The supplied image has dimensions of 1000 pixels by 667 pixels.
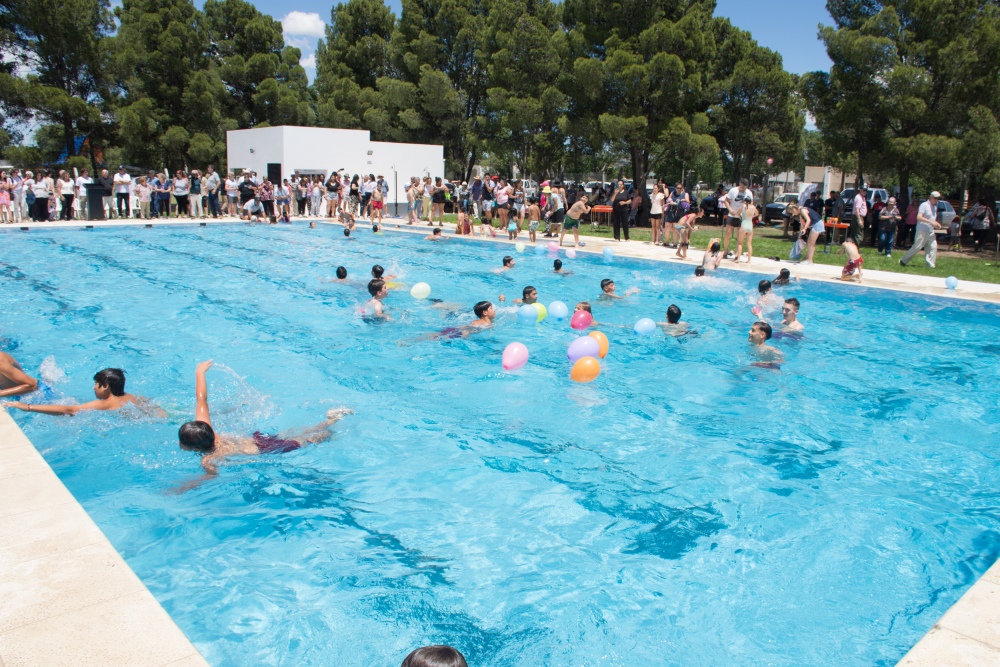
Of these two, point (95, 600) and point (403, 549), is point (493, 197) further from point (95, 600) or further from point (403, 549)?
point (95, 600)


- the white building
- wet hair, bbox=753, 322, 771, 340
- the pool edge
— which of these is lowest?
the pool edge

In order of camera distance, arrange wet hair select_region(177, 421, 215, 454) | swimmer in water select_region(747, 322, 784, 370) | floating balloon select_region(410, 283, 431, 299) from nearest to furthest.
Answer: wet hair select_region(177, 421, 215, 454) < swimmer in water select_region(747, 322, 784, 370) < floating balloon select_region(410, 283, 431, 299)

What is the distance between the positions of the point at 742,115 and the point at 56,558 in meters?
30.0

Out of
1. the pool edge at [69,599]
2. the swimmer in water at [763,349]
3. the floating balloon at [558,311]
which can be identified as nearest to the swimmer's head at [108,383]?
the pool edge at [69,599]

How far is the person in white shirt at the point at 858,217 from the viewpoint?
18.2m

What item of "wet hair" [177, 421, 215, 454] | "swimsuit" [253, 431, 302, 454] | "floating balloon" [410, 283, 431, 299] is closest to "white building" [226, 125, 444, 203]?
"floating balloon" [410, 283, 431, 299]

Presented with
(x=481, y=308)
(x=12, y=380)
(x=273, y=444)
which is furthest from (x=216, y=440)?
(x=481, y=308)

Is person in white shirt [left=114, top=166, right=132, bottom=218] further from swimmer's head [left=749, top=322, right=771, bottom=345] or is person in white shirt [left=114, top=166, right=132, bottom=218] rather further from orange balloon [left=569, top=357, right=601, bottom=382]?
swimmer's head [left=749, top=322, right=771, bottom=345]

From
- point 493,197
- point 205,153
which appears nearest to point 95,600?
point 493,197

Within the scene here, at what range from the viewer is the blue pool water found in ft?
13.7

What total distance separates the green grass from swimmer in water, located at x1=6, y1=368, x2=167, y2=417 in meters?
14.8

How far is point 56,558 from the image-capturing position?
363 centimetres

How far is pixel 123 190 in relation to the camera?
23.7 meters

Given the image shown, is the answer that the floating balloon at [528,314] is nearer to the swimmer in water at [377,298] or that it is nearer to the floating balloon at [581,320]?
the floating balloon at [581,320]
